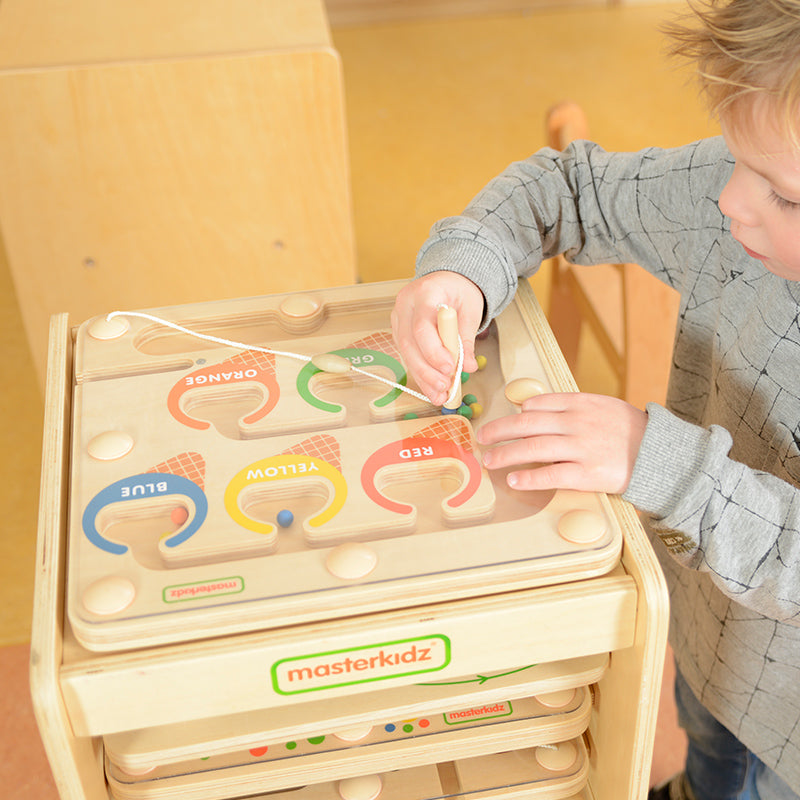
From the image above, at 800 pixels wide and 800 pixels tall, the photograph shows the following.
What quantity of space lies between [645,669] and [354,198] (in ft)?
5.66

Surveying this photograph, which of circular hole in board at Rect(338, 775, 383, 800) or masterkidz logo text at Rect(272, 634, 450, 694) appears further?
circular hole in board at Rect(338, 775, 383, 800)

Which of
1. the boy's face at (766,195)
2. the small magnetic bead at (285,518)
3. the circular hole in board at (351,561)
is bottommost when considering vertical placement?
the small magnetic bead at (285,518)

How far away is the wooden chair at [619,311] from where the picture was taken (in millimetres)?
1160

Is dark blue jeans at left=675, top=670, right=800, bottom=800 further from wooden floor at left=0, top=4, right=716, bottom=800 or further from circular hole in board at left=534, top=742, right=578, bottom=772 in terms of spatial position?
wooden floor at left=0, top=4, right=716, bottom=800

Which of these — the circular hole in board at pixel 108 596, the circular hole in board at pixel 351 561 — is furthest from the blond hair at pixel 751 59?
the circular hole in board at pixel 108 596

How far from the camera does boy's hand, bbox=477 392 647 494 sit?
54 centimetres

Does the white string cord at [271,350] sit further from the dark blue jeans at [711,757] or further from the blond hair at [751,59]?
the dark blue jeans at [711,757]

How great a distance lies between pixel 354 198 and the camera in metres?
2.12

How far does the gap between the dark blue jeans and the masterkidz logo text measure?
1.51 feet

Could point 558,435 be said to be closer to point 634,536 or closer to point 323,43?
point 634,536

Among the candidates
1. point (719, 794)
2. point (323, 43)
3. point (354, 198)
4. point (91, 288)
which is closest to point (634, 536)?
point (719, 794)

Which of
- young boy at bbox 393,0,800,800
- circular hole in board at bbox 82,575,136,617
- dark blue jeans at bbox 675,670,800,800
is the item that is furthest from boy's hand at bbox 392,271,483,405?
dark blue jeans at bbox 675,670,800,800

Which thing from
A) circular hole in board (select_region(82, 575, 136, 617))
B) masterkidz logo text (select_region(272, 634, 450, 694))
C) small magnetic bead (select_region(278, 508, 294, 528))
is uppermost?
circular hole in board (select_region(82, 575, 136, 617))

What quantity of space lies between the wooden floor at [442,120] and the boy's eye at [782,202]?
1.10 meters
